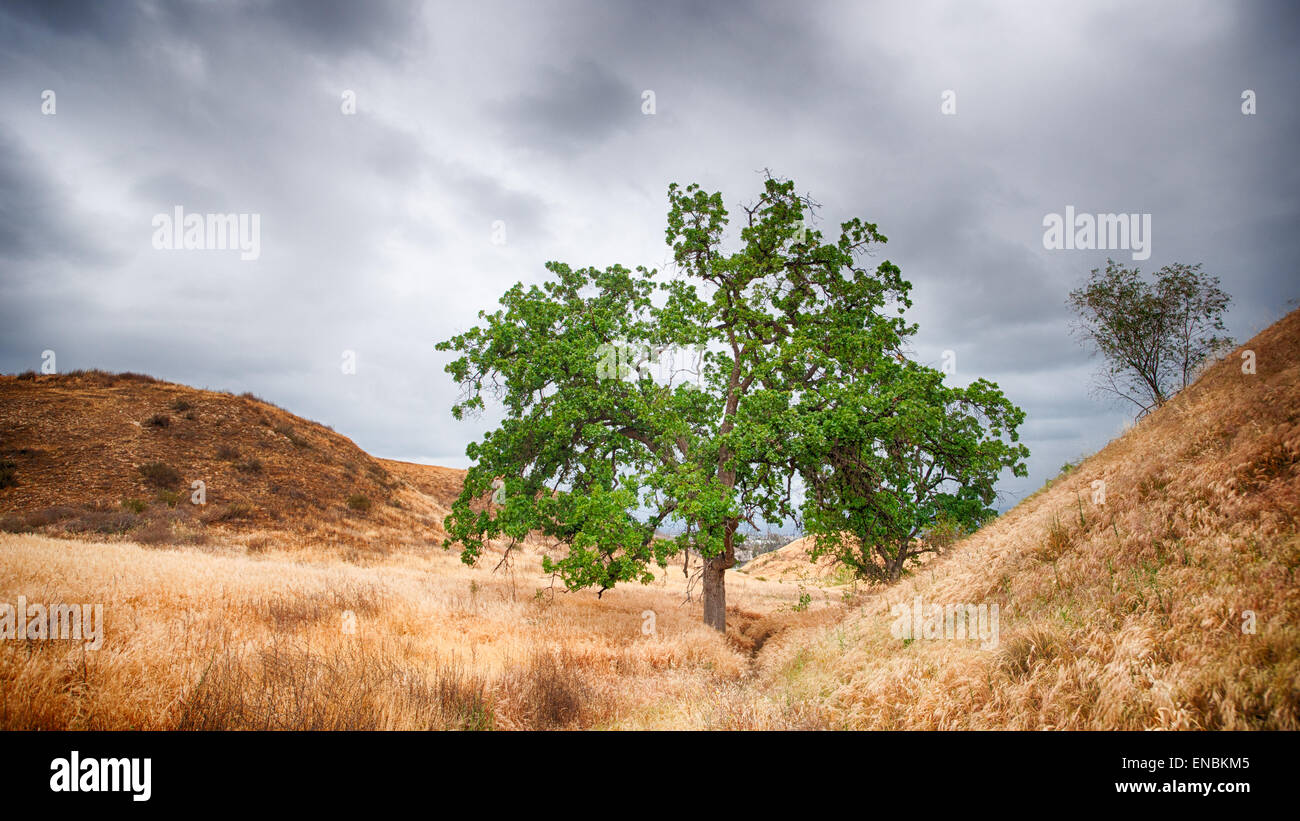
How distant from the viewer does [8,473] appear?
26.9m

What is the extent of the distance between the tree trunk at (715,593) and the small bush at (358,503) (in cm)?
2994

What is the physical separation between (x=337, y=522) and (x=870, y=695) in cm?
3470

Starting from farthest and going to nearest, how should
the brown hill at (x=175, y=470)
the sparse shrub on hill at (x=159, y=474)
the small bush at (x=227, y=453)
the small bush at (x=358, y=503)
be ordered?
the small bush at (x=358, y=503), the small bush at (x=227, y=453), the sparse shrub on hill at (x=159, y=474), the brown hill at (x=175, y=470)

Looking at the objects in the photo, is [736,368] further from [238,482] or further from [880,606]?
[238,482]

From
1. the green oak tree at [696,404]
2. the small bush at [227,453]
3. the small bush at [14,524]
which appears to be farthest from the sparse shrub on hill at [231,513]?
the green oak tree at [696,404]

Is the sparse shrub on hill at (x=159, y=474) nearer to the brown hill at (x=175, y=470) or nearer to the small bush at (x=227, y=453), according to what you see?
the brown hill at (x=175, y=470)

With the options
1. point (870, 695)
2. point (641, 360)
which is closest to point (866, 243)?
point (641, 360)

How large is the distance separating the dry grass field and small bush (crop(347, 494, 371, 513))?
20746 mm

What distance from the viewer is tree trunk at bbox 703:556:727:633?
15430mm

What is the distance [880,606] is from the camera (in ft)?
39.4

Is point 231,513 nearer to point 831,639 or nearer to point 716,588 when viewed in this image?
point 716,588

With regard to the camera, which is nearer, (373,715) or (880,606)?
(373,715)

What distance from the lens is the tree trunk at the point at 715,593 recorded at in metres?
15.4

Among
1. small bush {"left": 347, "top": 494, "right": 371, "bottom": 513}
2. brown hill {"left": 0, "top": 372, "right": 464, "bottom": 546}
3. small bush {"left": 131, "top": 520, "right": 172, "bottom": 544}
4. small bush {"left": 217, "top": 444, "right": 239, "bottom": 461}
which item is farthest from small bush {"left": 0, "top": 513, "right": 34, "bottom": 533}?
small bush {"left": 347, "top": 494, "right": 371, "bottom": 513}
